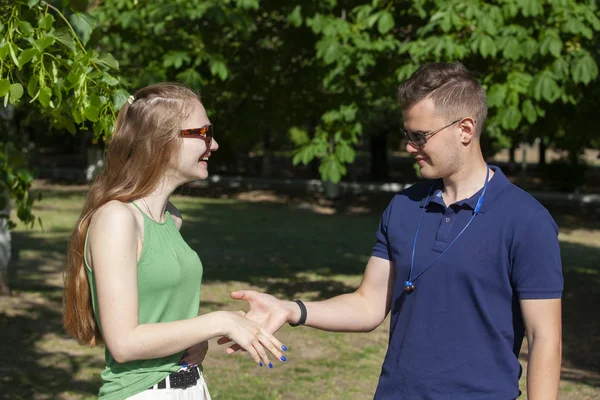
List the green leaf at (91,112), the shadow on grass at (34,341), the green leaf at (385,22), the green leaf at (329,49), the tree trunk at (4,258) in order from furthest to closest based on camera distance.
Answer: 1. the tree trunk at (4,258)
2. the green leaf at (329,49)
3. the green leaf at (385,22)
4. the shadow on grass at (34,341)
5. the green leaf at (91,112)

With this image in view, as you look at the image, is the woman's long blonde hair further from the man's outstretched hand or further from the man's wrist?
the man's wrist

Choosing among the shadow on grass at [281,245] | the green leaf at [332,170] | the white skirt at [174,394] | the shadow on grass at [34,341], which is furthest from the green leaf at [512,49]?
the white skirt at [174,394]

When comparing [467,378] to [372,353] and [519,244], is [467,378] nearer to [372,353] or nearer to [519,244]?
[519,244]

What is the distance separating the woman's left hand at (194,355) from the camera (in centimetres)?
268

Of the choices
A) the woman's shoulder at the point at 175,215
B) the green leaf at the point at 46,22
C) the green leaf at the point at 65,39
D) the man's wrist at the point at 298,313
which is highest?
the green leaf at the point at 46,22

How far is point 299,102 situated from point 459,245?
8.38 meters

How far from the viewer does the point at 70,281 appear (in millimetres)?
2619

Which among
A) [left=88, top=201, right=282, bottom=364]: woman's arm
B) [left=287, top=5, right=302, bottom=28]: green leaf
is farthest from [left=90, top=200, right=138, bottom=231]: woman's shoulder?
[left=287, top=5, right=302, bottom=28]: green leaf

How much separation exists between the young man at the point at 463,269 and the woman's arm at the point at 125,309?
0.57m

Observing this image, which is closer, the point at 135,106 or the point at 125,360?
the point at 125,360

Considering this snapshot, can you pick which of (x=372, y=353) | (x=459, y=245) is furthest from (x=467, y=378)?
(x=372, y=353)

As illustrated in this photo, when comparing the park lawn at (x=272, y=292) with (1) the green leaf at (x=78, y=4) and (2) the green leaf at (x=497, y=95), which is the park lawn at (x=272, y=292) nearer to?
(2) the green leaf at (x=497, y=95)

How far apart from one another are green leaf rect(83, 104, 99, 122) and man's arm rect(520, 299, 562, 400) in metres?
1.89

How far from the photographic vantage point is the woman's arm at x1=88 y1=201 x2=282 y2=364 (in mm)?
2396
